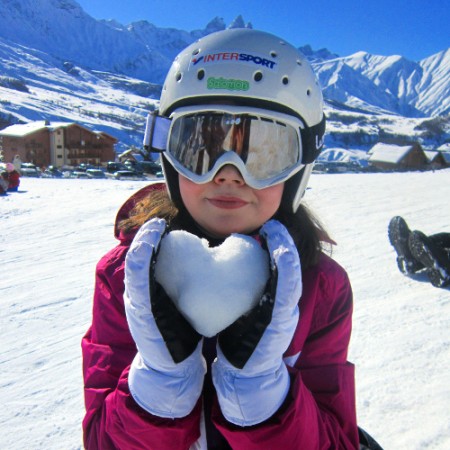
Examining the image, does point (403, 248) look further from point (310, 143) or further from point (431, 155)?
A: point (431, 155)

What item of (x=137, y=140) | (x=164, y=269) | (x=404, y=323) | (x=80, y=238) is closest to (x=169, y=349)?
(x=164, y=269)

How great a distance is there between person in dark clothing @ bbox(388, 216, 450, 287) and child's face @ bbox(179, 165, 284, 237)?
332 centimetres

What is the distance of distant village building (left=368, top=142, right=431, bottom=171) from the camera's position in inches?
2037

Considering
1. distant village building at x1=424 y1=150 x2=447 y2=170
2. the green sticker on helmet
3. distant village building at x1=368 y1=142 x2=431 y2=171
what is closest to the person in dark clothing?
the green sticker on helmet

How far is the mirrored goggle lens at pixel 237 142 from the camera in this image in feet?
4.88

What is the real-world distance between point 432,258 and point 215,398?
12.2 ft

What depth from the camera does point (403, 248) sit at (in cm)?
463

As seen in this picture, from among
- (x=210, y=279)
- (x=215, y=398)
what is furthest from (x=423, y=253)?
(x=210, y=279)

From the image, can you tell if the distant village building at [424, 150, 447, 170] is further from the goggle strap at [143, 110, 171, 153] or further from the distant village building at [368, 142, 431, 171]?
the goggle strap at [143, 110, 171, 153]

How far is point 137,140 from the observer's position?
277 ft

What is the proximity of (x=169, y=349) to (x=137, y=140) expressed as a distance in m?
87.3

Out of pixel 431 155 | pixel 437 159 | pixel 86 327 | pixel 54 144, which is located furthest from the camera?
pixel 437 159

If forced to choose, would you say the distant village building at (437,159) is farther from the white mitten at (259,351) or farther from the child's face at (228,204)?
the white mitten at (259,351)

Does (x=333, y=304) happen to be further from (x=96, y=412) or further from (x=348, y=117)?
(x=348, y=117)
